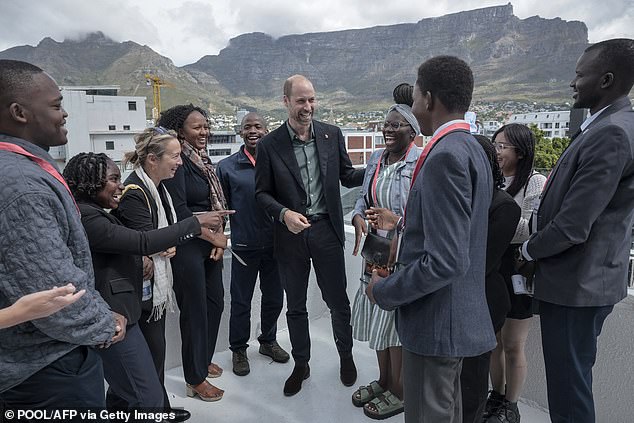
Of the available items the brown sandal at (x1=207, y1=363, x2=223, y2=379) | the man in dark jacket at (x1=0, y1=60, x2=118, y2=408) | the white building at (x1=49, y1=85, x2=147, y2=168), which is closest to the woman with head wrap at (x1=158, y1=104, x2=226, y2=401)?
the brown sandal at (x1=207, y1=363, x2=223, y2=379)

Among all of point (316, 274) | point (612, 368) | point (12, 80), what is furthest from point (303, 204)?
point (612, 368)

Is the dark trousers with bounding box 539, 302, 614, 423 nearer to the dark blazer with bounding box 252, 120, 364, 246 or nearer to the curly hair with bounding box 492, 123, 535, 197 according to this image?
the curly hair with bounding box 492, 123, 535, 197

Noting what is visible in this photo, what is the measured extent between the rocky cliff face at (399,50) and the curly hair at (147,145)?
144 feet

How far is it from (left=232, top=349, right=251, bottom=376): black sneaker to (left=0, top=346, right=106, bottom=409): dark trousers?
4.88 feet

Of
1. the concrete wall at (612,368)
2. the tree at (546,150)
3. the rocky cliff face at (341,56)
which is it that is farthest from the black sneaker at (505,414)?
the rocky cliff face at (341,56)

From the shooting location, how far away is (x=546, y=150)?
13109 millimetres

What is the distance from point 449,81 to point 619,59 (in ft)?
2.29

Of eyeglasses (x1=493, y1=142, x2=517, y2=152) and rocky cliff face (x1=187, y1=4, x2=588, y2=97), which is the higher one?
rocky cliff face (x1=187, y1=4, x2=588, y2=97)

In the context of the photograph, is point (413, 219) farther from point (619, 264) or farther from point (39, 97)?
point (39, 97)

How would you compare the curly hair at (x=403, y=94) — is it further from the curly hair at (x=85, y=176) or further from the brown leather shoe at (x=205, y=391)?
the brown leather shoe at (x=205, y=391)

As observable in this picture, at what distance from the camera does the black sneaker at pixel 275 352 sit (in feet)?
9.28

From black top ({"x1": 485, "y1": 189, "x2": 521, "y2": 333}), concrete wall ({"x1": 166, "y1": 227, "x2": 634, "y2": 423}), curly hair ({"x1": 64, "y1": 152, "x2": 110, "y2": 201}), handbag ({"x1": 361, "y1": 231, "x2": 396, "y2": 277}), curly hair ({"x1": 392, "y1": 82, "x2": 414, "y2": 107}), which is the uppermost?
curly hair ({"x1": 392, "y1": 82, "x2": 414, "y2": 107})

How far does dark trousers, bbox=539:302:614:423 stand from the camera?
5.08 ft

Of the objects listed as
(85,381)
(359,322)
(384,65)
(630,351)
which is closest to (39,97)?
(85,381)
